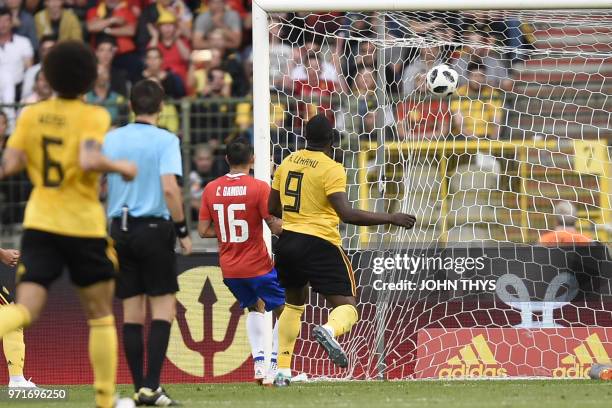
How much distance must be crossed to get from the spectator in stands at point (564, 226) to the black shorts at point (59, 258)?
6519mm

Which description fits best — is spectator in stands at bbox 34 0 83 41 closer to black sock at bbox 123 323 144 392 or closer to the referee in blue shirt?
the referee in blue shirt

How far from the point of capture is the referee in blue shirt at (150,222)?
8.29 m

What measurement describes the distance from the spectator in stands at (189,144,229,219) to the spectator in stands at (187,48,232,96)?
1695 mm

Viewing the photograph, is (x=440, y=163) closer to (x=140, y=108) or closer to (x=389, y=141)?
(x=389, y=141)

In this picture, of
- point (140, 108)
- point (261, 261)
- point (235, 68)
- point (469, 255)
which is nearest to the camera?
point (140, 108)

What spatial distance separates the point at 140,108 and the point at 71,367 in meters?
4.48

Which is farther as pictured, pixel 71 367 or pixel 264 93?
pixel 71 367

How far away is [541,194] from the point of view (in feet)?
41.2

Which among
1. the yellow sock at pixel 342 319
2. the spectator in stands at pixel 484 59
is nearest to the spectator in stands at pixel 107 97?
the spectator in stands at pixel 484 59

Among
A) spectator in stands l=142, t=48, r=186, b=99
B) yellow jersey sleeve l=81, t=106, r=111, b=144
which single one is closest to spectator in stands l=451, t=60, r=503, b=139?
spectator in stands l=142, t=48, r=186, b=99

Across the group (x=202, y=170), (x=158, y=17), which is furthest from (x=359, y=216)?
(x=158, y=17)

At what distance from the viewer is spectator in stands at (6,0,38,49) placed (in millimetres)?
17422

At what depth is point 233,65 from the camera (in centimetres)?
1678

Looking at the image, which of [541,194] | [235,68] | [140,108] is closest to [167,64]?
[235,68]
